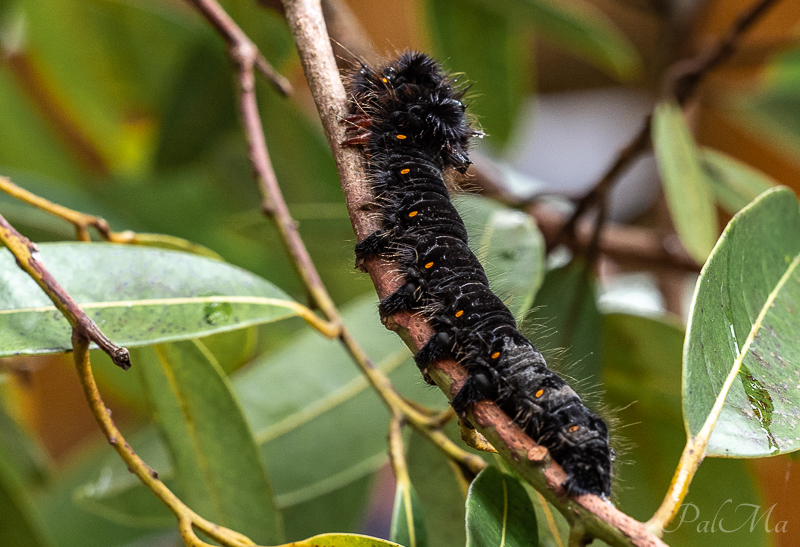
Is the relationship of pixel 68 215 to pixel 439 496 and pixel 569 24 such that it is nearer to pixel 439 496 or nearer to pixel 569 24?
pixel 439 496

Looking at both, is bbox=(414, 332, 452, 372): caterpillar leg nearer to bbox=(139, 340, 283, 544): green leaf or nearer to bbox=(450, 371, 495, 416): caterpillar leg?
bbox=(450, 371, 495, 416): caterpillar leg

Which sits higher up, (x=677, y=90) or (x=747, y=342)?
(x=677, y=90)

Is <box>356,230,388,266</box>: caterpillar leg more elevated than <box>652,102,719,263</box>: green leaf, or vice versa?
<box>652,102,719,263</box>: green leaf

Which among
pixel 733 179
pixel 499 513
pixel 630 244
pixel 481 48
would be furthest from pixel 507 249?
pixel 481 48

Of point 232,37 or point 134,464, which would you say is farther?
point 232,37

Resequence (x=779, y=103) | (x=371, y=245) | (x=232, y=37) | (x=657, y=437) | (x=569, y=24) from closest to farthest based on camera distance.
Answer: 1. (x=371, y=245)
2. (x=232, y=37)
3. (x=657, y=437)
4. (x=569, y=24)
5. (x=779, y=103)

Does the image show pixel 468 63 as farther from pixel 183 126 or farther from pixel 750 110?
pixel 750 110

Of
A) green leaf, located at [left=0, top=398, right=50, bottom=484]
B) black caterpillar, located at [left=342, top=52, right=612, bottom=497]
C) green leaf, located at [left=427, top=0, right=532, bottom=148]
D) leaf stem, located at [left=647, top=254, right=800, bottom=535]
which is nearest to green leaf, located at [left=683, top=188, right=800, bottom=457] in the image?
leaf stem, located at [left=647, top=254, right=800, bottom=535]
